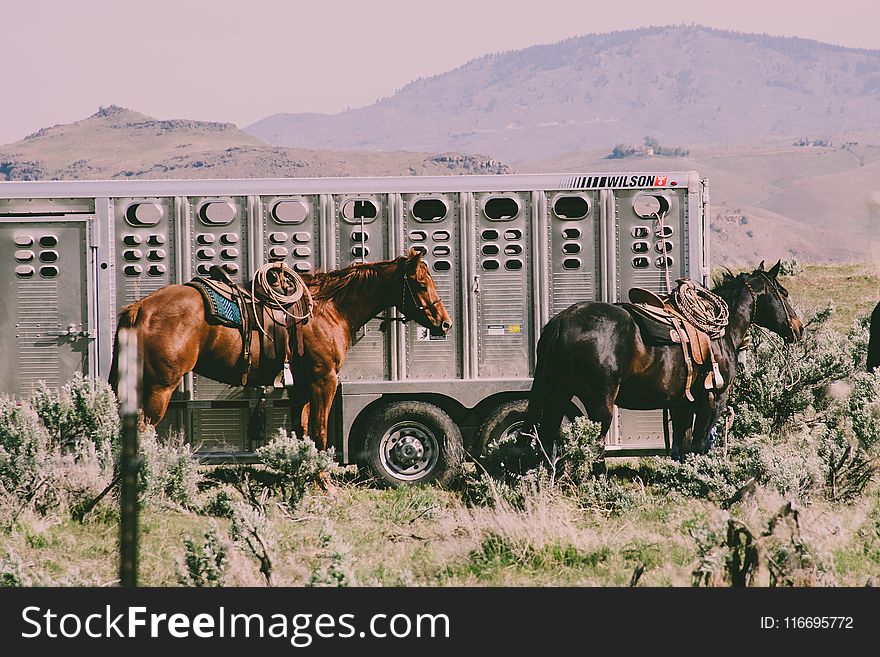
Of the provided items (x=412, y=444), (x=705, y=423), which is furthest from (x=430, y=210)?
(x=705, y=423)

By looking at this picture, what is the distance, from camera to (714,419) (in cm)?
1105

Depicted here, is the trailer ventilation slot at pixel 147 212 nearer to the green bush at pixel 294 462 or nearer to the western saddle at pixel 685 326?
the green bush at pixel 294 462

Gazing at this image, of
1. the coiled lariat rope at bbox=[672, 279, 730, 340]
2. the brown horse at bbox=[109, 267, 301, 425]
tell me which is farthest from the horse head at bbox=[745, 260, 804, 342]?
the brown horse at bbox=[109, 267, 301, 425]

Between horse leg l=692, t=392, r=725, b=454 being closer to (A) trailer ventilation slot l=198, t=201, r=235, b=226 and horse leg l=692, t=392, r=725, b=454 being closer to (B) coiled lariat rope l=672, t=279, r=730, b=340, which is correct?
(B) coiled lariat rope l=672, t=279, r=730, b=340

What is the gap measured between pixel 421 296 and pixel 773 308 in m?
3.68

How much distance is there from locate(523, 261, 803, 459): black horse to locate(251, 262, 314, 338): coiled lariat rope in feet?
8.46

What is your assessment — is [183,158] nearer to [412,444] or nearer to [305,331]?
[305,331]

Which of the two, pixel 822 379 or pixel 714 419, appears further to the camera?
pixel 822 379

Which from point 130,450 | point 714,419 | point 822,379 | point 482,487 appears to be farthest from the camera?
point 822,379
